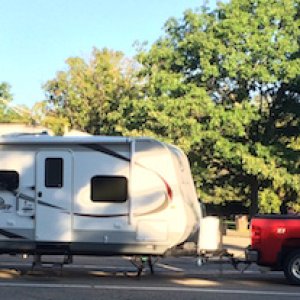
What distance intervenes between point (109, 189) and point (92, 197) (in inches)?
13.9

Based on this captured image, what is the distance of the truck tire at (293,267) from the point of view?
442 inches

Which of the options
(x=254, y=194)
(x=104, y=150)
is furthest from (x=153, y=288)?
(x=254, y=194)

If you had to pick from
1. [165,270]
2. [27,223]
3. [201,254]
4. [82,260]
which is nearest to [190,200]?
[201,254]

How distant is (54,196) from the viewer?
38.8 feet

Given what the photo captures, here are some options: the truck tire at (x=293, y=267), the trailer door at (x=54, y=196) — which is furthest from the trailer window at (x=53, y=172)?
the truck tire at (x=293, y=267)

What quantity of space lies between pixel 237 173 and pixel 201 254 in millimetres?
17965

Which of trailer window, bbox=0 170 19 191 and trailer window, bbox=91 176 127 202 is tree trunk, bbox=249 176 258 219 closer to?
trailer window, bbox=91 176 127 202

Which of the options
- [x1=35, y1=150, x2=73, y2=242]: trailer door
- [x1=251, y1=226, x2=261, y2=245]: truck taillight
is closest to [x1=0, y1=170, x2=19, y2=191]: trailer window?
[x1=35, y1=150, x2=73, y2=242]: trailer door

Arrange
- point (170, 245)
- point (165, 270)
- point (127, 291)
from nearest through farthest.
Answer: point (127, 291), point (170, 245), point (165, 270)

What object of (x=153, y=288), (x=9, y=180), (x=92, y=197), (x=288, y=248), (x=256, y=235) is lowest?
(x=153, y=288)

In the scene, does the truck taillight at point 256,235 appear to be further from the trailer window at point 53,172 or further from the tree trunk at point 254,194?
the tree trunk at point 254,194

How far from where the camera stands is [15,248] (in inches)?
472

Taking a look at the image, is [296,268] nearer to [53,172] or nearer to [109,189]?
[109,189]

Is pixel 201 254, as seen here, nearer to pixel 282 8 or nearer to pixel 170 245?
pixel 170 245
